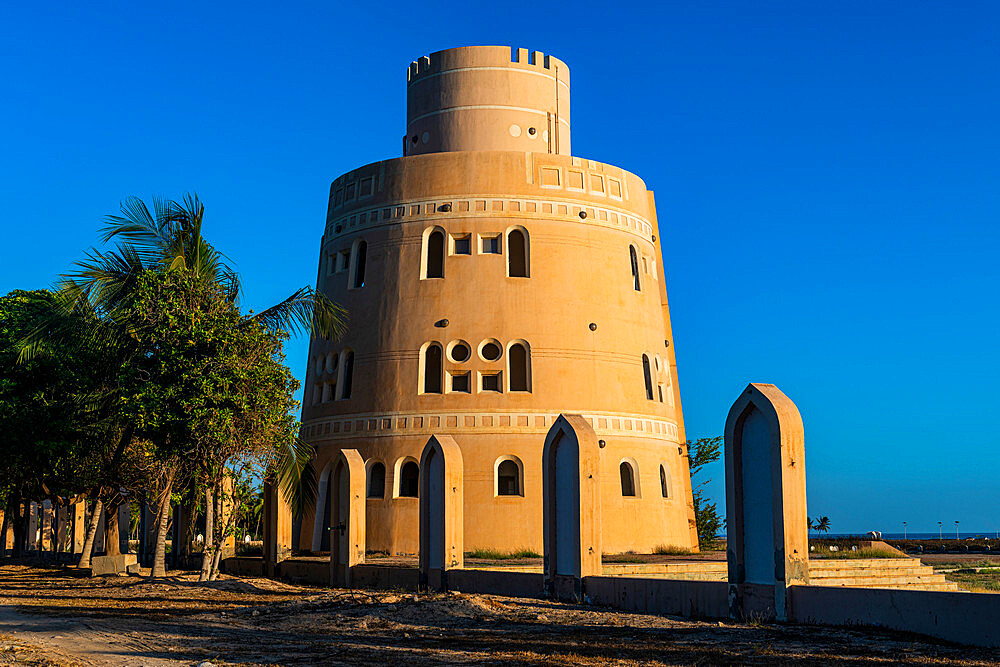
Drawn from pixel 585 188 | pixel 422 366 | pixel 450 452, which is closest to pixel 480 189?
pixel 585 188

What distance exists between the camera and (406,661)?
1172 centimetres

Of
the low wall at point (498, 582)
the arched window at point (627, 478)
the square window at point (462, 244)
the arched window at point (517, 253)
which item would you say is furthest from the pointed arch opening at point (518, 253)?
the low wall at point (498, 582)

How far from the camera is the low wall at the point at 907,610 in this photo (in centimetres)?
1148

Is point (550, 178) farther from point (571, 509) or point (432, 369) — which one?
point (571, 509)

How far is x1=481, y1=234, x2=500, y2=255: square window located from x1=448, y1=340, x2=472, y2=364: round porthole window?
325cm

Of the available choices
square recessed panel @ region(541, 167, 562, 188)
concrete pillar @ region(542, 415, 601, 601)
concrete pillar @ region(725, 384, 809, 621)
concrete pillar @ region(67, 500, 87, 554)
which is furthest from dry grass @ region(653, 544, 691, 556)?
concrete pillar @ region(67, 500, 87, 554)

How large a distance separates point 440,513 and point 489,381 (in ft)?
48.3

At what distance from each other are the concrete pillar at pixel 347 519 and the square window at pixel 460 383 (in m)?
11.0

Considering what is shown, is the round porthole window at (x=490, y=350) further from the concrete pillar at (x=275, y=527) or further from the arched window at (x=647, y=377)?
the concrete pillar at (x=275, y=527)

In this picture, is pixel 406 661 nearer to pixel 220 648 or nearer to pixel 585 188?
pixel 220 648

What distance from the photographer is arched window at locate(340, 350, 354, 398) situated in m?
38.3

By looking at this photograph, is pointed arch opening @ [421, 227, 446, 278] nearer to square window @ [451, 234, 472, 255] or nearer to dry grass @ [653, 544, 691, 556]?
square window @ [451, 234, 472, 255]

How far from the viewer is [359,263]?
3953 centimetres

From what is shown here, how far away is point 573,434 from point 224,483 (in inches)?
446
